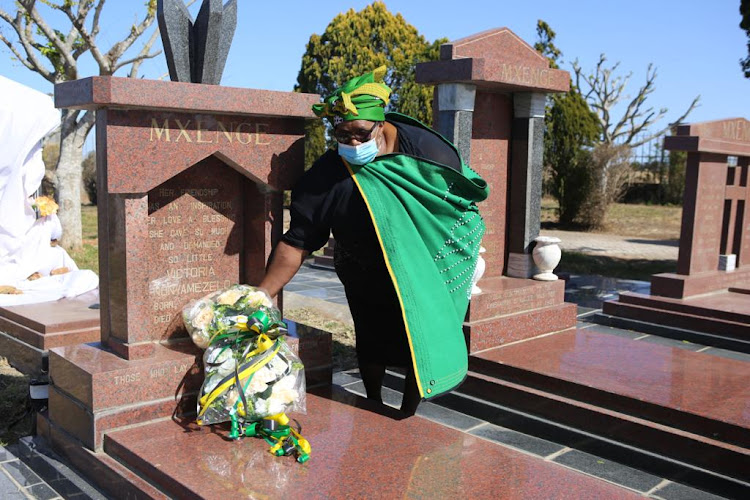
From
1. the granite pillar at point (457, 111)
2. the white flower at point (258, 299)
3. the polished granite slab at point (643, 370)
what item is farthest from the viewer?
the granite pillar at point (457, 111)

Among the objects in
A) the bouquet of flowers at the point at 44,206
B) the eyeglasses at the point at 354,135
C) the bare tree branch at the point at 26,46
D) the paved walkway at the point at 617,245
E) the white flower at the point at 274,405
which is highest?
the bare tree branch at the point at 26,46

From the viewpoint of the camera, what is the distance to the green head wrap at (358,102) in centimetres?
338

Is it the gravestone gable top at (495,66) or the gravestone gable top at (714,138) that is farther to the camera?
the gravestone gable top at (714,138)

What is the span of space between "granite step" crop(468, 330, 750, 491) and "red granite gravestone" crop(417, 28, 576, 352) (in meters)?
0.30

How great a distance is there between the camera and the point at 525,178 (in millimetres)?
6469

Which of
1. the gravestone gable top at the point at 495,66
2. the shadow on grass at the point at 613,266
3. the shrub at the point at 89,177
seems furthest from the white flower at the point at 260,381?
the shrub at the point at 89,177

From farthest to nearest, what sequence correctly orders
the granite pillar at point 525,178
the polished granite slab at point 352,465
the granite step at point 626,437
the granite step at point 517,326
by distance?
the granite pillar at point 525,178 < the granite step at point 517,326 < the granite step at point 626,437 < the polished granite slab at point 352,465

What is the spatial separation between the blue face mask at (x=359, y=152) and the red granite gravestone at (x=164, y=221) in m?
0.69

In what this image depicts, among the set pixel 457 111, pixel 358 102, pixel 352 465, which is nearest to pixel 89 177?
pixel 457 111

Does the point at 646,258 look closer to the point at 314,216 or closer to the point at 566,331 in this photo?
the point at 566,331

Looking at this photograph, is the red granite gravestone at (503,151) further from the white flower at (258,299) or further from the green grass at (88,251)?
Answer: the green grass at (88,251)

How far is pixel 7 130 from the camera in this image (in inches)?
276

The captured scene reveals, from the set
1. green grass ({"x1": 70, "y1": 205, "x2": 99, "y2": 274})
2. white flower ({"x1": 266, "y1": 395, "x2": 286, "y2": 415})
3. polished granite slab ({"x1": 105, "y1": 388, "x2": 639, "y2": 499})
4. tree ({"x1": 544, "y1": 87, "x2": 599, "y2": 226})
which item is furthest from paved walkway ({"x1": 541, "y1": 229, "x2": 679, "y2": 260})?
white flower ({"x1": 266, "y1": 395, "x2": 286, "y2": 415})

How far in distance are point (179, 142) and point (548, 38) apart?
1943cm
